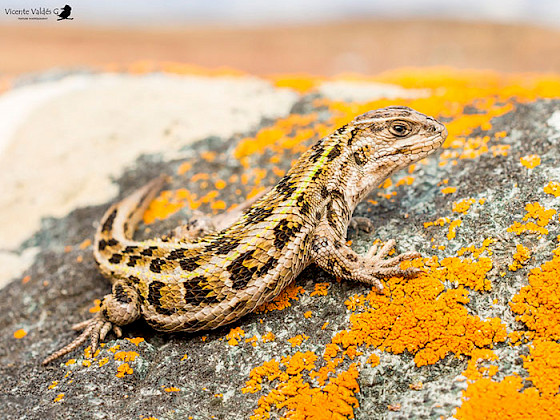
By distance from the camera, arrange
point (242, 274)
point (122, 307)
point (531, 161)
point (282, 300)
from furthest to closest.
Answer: point (531, 161), point (122, 307), point (282, 300), point (242, 274)

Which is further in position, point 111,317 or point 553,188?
point 111,317

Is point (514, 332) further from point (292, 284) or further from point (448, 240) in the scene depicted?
point (292, 284)

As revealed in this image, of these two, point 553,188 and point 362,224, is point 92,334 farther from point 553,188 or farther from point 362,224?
point 553,188

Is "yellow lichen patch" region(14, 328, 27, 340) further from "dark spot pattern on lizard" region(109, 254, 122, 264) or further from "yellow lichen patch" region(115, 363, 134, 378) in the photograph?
"yellow lichen patch" region(115, 363, 134, 378)

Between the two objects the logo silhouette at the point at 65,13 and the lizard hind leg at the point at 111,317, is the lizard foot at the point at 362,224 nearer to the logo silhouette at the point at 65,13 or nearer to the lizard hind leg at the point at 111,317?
the lizard hind leg at the point at 111,317

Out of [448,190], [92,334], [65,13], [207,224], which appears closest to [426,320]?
[448,190]

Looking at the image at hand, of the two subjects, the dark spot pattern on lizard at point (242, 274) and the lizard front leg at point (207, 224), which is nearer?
the dark spot pattern on lizard at point (242, 274)

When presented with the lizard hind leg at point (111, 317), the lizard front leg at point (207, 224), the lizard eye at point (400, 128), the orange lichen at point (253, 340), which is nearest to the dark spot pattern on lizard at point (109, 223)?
the lizard front leg at point (207, 224)

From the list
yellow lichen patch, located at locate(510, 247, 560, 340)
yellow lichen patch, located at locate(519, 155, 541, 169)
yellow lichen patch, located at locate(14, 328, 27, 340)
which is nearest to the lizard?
yellow lichen patch, located at locate(14, 328, 27, 340)
